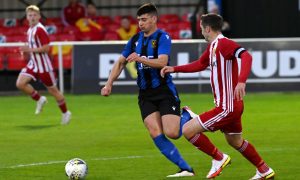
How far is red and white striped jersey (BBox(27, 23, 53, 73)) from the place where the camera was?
16953 millimetres

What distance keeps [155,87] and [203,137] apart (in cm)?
91

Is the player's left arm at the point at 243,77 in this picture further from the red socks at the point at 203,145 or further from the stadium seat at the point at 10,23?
the stadium seat at the point at 10,23

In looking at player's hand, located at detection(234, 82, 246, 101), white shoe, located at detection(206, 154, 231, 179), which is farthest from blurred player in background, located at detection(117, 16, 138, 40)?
player's hand, located at detection(234, 82, 246, 101)

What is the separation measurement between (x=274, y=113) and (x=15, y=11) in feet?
42.3

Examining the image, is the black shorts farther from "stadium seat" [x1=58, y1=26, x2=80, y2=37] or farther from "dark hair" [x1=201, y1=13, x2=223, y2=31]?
"stadium seat" [x1=58, y1=26, x2=80, y2=37]

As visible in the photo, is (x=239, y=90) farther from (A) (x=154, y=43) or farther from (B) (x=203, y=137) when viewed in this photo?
(A) (x=154, y=43)

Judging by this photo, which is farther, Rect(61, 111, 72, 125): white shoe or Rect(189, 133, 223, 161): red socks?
Rect(61, 111, 72, 125): white shoe

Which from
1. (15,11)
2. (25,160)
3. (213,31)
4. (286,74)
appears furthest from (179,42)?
(213,31)

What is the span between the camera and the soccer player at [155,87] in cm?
1076

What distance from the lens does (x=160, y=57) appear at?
1081 centimetres

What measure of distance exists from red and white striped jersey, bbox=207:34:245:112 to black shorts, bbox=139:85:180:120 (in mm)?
794

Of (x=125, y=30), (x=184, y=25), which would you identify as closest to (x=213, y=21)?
(x=125, y=30)

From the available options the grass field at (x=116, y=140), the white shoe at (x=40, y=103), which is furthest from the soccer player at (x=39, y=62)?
the white shoe at (x=40, y=103)

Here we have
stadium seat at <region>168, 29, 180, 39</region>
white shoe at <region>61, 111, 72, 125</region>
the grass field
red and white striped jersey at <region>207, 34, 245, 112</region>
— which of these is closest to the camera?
red and white striped jersey at <region>207, 34, 245, 112</region>
